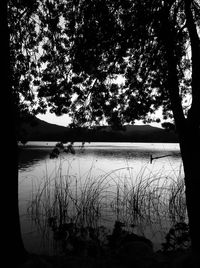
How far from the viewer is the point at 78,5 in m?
5.01

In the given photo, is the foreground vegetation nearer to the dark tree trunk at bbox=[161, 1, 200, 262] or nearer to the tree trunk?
the tree trunk

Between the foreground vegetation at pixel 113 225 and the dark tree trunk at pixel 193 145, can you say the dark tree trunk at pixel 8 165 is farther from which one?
the dark tree trunk at pixel 193 145

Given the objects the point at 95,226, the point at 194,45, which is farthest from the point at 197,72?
the point at 95,226

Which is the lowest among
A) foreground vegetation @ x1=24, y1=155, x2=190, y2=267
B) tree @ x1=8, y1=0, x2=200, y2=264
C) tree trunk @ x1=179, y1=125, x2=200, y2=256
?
foreground vegetation @ x1=24, y1=155, x2=190, y2=267

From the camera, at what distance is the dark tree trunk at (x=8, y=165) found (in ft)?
10.3

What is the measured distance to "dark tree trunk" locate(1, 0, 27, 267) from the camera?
315cm

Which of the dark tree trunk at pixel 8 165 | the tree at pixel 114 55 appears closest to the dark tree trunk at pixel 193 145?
the tree at pixel 114 55

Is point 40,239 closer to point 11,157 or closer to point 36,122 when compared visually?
point 36,122

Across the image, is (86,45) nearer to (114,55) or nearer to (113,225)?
(114,55)

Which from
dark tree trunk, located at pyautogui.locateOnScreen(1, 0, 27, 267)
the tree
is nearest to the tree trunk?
the tree

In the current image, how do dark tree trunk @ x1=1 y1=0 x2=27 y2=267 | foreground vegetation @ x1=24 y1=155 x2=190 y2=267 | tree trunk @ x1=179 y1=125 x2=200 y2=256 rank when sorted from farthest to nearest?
foreground vegetation @ x1=24 y1=155 x2=190 y2=267 → tree trunk @ x1=179 y1=125 x2=200 y2=256 → dark tree trunk @ x1=1 y1=0 x2=27 y2=267

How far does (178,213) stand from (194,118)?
461 cm

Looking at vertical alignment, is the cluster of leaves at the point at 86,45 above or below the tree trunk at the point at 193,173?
above

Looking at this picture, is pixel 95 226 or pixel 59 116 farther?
pixel 95 226
